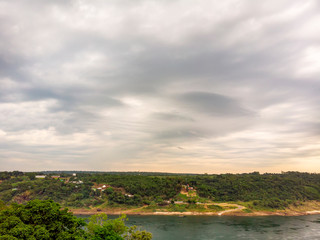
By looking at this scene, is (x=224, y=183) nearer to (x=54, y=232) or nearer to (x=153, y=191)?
(x=153, y=191)

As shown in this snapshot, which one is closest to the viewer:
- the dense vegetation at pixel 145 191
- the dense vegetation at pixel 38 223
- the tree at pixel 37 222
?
the dense vegetation at pixel 38 223

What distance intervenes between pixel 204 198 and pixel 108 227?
136 metres

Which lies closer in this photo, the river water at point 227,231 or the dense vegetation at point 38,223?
the dense vegetation at point 38,223

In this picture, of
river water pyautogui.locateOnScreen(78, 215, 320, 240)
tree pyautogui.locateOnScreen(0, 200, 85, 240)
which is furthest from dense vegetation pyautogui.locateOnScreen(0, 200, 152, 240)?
river water pyautogui.locateOnScreen(78, 215, 320, 240)

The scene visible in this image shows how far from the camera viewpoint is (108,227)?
43469 millimetres

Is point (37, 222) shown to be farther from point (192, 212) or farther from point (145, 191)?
point (145, 191)

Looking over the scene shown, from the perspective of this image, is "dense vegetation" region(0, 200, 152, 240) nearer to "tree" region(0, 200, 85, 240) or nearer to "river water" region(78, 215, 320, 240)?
"tree" region(0, 200, 85, 240)

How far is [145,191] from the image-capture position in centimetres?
17012

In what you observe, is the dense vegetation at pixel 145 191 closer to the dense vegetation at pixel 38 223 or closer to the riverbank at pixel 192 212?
the riverbank at pixel 192 212

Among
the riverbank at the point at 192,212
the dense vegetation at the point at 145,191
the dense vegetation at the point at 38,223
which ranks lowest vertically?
the riverbank at the point at 192,212

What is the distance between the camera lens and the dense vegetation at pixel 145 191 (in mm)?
157250

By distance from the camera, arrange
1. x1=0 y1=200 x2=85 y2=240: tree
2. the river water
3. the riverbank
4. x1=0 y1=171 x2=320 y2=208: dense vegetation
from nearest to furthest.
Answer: x1=0 y1=200 x2=85 y2=240: tree → the river water → the riverbank → x1=0 y1=171 x2=320 y2=208: dense vegetation

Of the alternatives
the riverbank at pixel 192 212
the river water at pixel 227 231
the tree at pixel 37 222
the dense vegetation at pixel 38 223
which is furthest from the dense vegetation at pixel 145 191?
the tree at pixel 37 222

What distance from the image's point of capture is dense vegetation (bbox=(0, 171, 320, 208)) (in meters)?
157
